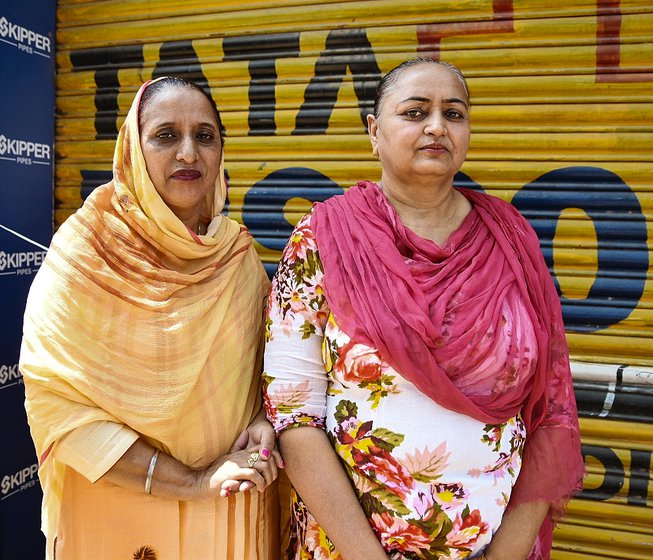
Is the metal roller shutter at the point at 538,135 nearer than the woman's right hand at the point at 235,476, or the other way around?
the woman's right hand at the point at 235,476

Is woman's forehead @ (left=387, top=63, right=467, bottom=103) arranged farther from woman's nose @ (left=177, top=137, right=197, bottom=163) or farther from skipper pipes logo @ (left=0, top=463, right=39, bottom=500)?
skipper pipes logo @ (left=0, top=463, right=39, bottom=500)

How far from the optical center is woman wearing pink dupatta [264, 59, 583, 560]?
5.53 feet

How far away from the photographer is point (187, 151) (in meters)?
1.89

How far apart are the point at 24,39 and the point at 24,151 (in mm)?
559

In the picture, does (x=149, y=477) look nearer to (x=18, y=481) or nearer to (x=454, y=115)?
(x=454, y=115)

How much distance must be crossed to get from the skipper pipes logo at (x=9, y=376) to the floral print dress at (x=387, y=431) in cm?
185

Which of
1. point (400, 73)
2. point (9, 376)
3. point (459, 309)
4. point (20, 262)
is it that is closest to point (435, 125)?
point (400, 73)

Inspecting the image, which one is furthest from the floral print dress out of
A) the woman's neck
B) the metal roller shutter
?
the metal roller shutter

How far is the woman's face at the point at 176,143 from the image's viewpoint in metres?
1.91

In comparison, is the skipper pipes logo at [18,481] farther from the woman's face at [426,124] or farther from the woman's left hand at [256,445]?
the woman's face at [426,124]

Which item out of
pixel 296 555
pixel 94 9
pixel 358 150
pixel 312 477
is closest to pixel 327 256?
pixel 312 477

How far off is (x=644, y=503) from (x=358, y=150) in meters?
2.03

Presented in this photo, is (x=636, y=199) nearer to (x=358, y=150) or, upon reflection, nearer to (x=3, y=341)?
(x=358, y=150)

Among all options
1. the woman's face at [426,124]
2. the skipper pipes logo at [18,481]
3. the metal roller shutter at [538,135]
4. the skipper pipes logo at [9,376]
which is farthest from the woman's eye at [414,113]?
the skipper pipes logo at [18,481]
